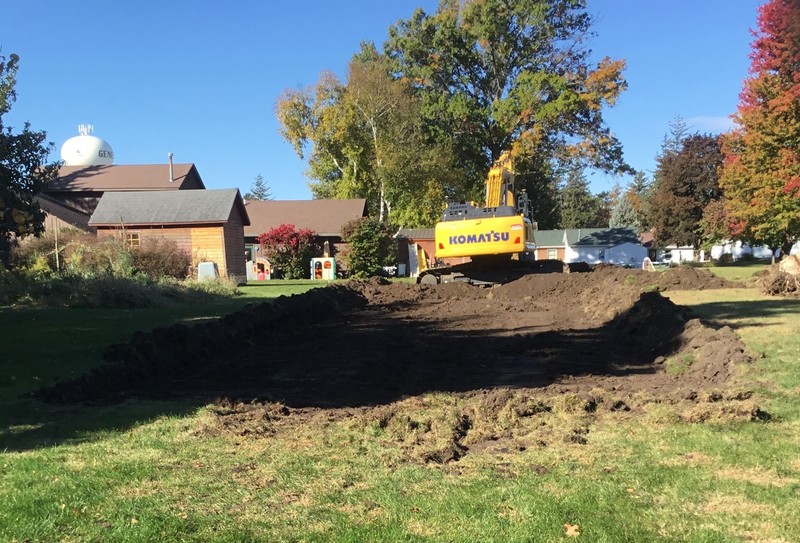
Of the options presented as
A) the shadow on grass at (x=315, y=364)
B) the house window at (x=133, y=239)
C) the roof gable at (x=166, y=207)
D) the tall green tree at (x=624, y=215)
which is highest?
the tall green tree at (x=624, y=215)

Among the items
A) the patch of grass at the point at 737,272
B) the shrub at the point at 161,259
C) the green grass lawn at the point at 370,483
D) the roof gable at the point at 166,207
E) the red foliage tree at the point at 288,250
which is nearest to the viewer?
the green grass lawn at the point at 370,483

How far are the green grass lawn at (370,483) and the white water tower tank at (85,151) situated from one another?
189 ft

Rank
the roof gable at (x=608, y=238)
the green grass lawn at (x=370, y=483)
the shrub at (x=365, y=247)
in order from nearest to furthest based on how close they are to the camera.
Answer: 1. the green grass lawn at (x=370, y=483)
2. the shrub at (x=365, y=247)
3. the roof gable at (x=608, y=238)

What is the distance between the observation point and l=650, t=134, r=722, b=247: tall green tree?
45844mm

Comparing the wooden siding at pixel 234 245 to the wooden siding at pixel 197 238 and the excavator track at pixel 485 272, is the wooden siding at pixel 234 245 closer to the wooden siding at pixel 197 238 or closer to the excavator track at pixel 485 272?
the wooden siding at pixel 197 238

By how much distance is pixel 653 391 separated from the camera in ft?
23.9

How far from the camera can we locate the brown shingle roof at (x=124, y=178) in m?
46.4

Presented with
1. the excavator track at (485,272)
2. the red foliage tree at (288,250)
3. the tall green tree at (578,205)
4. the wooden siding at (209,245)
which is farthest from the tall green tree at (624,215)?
the excavator track at (485,272)

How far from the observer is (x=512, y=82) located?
132 ft

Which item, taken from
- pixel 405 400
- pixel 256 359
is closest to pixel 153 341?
pixel 256 359

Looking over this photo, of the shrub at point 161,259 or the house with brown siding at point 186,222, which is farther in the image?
the house with brown siding at point 186,222

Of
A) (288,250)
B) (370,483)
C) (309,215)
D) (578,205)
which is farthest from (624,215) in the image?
(370,483)

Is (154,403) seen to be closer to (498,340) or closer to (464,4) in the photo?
(498,340)

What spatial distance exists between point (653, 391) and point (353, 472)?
415cm
